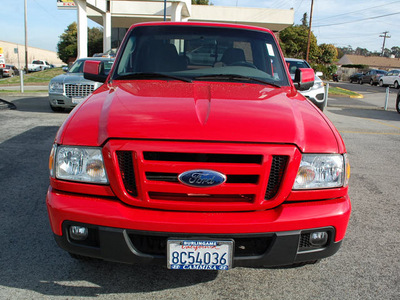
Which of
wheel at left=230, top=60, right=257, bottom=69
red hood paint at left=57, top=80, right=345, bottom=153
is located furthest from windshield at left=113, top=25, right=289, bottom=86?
red hood paint at left=57, top=80, right=345, bottom=153

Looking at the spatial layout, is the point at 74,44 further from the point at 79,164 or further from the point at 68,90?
the point at 79,164

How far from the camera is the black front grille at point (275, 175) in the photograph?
2092 mm

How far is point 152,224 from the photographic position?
1991 millimetres

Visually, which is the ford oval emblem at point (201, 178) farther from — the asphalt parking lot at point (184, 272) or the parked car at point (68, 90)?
the parked car at point (68, 90)

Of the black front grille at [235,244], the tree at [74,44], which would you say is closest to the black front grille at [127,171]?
the black front grille at [235,244]

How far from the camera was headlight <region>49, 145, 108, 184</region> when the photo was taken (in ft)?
7.01

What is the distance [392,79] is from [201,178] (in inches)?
1468

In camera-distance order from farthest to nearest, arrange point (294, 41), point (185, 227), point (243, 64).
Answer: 1. point (294, 41)
2. point (243, 64)
3. point (185, 227)

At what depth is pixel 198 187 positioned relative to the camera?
203cm

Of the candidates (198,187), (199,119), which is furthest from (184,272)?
(199,119)

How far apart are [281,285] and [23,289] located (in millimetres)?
1660

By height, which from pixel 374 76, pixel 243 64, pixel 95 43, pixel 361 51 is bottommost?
pixel 243 64

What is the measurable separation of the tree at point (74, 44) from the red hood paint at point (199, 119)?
1567 inches

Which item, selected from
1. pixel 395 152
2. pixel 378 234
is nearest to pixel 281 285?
pixel 378 234
